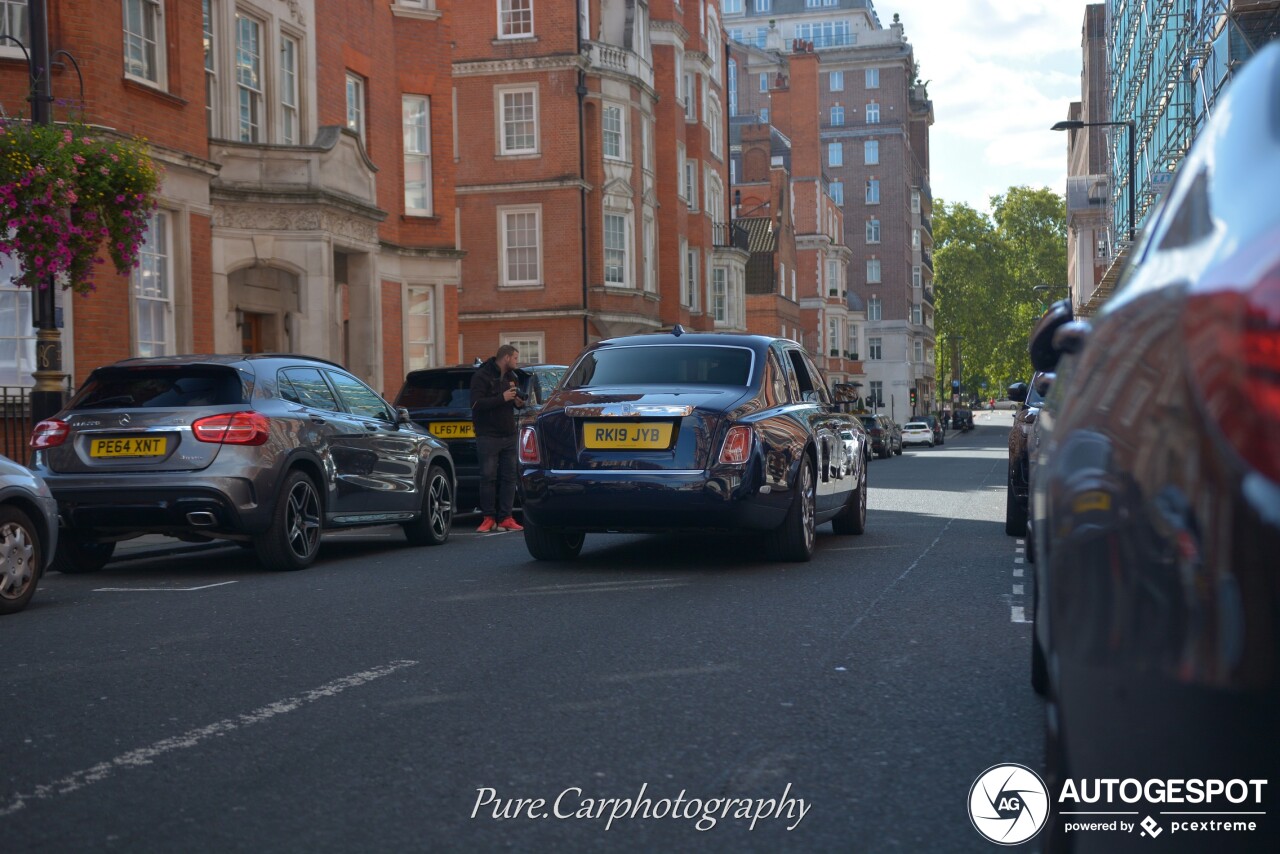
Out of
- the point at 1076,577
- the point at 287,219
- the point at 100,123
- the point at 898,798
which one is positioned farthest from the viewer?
the point at 287,219

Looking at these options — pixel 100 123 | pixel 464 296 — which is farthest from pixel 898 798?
pixel 464 296

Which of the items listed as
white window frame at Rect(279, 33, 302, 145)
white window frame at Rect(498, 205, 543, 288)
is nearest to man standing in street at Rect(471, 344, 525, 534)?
white window frame at Rect(279, 33, 302, 145)

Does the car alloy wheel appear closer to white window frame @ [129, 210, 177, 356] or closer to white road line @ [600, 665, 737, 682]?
white road line @ [600, 665, 737, 682]

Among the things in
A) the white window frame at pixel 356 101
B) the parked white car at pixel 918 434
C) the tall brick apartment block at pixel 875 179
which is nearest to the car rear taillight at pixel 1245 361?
the white window frame at pixel 356 101

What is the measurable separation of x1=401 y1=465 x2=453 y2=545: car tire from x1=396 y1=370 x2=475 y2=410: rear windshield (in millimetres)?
2606

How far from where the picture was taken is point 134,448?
10383mm

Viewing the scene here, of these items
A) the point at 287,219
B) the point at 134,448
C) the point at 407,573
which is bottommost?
the point at 407,573

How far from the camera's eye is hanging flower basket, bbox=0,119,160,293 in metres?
12.5

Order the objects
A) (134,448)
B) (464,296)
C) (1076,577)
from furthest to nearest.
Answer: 1. (464,296)
2. (134,448)
3. (1076,577)

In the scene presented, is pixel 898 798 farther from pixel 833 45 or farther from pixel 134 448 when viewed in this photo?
pixel 833 45

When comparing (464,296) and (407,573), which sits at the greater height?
(464,296)

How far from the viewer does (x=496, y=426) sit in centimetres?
1466

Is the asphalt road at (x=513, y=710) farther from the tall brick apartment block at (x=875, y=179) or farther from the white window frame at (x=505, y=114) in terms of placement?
the tall brick apartment block at (x=875, y=179)

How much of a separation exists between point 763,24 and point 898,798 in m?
Result: 119
